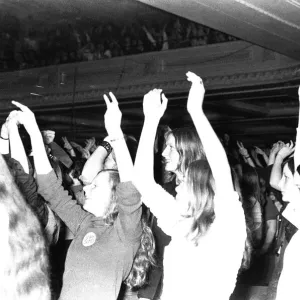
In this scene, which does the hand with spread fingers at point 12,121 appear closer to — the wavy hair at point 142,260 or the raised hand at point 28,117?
the raised hand at point 28,117

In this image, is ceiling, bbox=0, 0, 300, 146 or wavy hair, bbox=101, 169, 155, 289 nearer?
wavy hair, bbox=101, 169, 155, 289

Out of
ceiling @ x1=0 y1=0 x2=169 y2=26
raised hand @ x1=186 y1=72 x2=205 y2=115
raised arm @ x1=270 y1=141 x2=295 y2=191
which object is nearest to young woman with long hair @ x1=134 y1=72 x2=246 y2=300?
raised hand @ x1=186 y1=72 x2=205 y2=115

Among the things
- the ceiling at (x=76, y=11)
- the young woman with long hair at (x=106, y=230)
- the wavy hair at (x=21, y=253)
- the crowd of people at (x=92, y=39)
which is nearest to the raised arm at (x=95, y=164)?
the young woman with long hair at (x=106, y=230)

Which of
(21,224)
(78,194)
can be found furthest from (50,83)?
(21,224)

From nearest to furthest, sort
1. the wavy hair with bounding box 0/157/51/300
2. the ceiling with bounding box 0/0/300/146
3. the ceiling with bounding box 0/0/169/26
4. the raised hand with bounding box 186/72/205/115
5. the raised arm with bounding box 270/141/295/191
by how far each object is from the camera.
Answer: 1. the wavy hair with bounding box 0/157/51/300
2. the raised hand with bounding box 186/72/205/115
3. the ceiling with bounding box 0/0/300/146
4. the raised arm with bounding box 270/141/295/191
5. the ceiling with bounding box 0/0/169/26

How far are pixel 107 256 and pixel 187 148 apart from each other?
2.01 ft

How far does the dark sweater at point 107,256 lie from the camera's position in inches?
90.0

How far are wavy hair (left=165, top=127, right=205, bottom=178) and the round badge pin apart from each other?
1.60ft

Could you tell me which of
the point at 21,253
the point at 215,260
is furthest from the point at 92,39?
the point at 21,253

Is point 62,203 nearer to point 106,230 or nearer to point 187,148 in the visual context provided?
point 106,230

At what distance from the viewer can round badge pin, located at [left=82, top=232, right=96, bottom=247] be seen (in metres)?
2.38

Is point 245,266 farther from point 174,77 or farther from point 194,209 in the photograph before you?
point 174,77

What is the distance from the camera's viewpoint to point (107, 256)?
7.61ft

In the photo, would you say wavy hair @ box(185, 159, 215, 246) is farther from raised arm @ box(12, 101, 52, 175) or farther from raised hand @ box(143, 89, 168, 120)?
raised arm @ box(12, 101, 52, 175)
